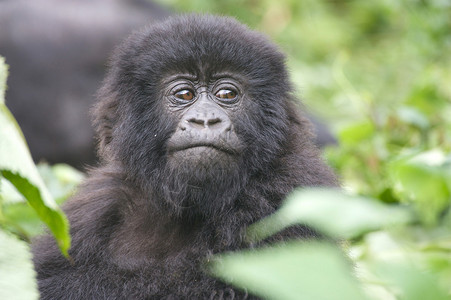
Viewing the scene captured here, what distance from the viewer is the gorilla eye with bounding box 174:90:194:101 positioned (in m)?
2.70

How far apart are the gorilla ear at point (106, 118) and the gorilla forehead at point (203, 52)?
0.56ft

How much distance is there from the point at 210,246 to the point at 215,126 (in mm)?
484

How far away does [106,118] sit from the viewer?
9.31ft

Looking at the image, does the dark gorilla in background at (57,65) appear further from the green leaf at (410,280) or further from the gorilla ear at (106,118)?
the green leaf at (410,280)

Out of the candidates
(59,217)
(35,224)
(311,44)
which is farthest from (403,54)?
(59,217)

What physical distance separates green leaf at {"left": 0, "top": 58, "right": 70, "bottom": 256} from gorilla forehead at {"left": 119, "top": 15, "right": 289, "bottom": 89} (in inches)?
51.8

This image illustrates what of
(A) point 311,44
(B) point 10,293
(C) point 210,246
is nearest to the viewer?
(B) point 10,293

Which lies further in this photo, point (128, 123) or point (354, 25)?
point (354, 25)

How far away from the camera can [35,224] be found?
2865 mm

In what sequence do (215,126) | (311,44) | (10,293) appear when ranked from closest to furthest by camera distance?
(10,293), (215,126), (311,44)

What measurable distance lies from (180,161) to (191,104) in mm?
288

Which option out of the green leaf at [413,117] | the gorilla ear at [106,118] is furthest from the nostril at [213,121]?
the green leaf at [413,117]

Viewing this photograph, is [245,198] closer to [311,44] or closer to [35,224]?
[35,224]

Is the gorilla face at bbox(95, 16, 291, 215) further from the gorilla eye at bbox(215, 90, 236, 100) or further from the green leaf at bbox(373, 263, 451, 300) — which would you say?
the green leaf at bbox(373, 263, 451, 300)
